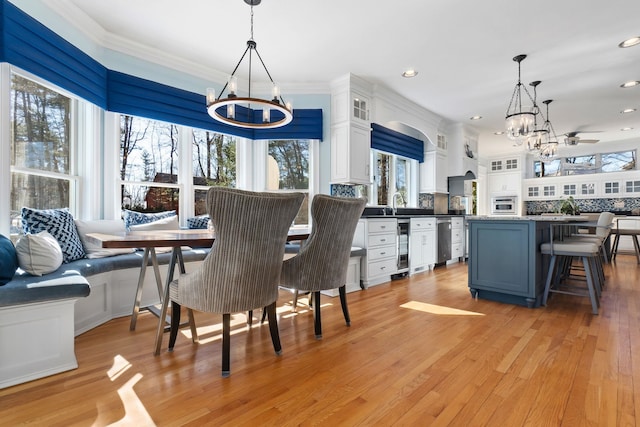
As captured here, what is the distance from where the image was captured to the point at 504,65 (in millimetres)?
3723

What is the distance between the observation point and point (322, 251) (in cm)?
228

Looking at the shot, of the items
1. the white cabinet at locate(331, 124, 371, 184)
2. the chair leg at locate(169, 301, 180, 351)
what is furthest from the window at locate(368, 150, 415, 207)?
the chair leg at locate(169, 301, 180, 351)

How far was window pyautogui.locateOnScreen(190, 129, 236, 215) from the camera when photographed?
12.5 ft

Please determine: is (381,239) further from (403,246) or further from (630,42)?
(630,42)

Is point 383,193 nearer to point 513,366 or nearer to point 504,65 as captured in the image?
point 504,65

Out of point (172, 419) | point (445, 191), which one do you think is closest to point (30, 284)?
point (172, 419)

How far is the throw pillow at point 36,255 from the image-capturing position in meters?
1.89

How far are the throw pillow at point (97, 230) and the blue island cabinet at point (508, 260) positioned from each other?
3448 mm

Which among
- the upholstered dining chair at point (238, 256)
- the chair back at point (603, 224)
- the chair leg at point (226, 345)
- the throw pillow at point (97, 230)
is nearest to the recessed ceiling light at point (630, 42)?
the chair back at point (603, 224)

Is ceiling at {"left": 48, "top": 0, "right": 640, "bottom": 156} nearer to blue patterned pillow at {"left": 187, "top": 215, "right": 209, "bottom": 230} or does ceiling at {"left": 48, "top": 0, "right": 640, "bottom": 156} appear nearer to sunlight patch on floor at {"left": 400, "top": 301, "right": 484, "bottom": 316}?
blue patterned pillow at {"left": 187, "top": 215, "right": 209, "bottom": 230}

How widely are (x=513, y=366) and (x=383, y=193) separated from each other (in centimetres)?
375

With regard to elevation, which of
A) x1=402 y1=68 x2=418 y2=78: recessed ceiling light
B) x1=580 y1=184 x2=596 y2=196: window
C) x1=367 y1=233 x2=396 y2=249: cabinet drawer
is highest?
x1=402 y1=68 x2=418 y2=78: recessed ceiling light

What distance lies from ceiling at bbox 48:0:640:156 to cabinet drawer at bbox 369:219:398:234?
6.15ft

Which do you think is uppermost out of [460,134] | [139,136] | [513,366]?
[460,134]
